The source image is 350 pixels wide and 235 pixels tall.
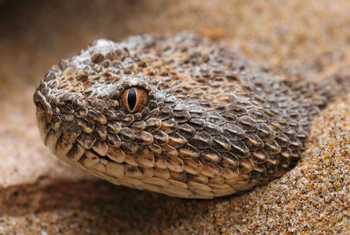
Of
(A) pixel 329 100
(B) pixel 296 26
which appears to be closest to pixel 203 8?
(B) pixel 296 26

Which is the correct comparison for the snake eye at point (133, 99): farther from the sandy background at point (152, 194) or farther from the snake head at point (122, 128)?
the sandy background at point (152, 194)

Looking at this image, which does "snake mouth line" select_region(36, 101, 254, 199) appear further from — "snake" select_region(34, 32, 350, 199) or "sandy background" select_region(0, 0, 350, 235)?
"sandy background" select_region(0, 0, 350, 235)

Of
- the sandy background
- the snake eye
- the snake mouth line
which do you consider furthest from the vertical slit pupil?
the sandy background

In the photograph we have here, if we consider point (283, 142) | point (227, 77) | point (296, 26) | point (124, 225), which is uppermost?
point (296, 26)

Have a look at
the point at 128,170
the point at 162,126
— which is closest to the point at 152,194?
the point at 128,170

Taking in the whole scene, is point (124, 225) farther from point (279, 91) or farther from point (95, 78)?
point (279, 91)

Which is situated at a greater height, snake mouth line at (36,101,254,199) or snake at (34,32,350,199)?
snake at (34,32,350,199)
